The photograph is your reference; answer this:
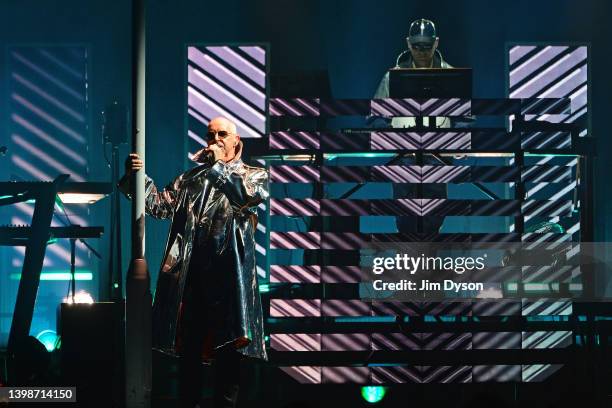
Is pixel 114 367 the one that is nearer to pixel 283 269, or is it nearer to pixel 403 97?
pixel 283 269

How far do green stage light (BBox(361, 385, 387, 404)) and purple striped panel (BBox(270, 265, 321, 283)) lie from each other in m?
0.89

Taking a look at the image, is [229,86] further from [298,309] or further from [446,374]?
[446,374]

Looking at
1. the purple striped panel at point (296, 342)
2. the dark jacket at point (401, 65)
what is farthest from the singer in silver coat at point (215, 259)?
the dark jacket at point (401, 65)

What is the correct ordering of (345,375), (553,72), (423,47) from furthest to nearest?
(553,72) < (423,47) < (345,375)

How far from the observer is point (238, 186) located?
5.36 meters

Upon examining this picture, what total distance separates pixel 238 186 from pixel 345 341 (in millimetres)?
1892

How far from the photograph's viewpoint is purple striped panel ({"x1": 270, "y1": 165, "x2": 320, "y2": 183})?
684 cm

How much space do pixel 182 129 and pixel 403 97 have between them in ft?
22.0

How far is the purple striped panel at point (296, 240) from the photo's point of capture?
6758mm

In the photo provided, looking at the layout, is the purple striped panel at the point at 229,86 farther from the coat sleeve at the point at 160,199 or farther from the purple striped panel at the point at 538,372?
the coat sleeve at the point at 160,199

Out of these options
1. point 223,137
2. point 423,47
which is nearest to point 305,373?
point 223,137

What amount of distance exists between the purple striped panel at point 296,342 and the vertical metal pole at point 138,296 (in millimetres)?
1514

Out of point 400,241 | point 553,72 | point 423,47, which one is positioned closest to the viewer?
point 400,241

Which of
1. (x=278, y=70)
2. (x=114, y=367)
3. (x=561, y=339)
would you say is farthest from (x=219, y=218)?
(x=278, y=70)
